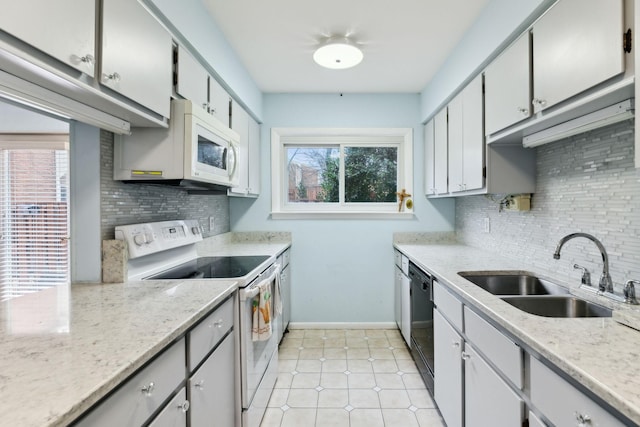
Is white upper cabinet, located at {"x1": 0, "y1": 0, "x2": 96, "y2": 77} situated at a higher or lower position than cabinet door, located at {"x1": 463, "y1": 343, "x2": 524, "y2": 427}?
higher

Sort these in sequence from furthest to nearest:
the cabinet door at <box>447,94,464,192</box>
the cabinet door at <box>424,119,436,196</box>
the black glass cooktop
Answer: the cabinet door at <box>424,119,436,196</box>
the cabinet door at <box>447,94,464,192</box>
the black glass cooktop

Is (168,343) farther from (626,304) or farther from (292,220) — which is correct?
(292,220)

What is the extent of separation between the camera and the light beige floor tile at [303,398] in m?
2.03

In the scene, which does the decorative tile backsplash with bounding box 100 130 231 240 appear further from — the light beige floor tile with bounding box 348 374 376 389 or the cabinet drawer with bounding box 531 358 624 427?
the cabinet drawer with bounding box 531 358 624 427

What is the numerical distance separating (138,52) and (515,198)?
7.29ft

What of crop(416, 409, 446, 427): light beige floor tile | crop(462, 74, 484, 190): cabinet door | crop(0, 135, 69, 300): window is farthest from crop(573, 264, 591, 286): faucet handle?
crop(0, 135, 69, 300): window

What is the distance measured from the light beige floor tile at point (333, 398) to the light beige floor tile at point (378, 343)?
76 centimetres

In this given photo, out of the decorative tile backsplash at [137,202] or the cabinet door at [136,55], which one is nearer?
the cabinet door at [136,55]

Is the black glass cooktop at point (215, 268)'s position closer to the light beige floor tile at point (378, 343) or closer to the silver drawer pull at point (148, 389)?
the silver drawer pull at point (148, 389)

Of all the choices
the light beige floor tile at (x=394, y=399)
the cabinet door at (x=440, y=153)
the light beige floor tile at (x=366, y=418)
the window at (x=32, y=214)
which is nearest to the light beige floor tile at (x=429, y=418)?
the light beige floor tile at (x=394, y=399)

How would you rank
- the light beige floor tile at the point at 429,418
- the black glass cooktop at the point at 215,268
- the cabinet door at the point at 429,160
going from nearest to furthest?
the black glass cooktop at the point at 215,268 → the light beige floor tile at the point at 429,418 → the cabinet door at the point at 429,160

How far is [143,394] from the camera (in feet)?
2.70

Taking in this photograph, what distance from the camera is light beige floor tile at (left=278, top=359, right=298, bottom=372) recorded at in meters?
2.47

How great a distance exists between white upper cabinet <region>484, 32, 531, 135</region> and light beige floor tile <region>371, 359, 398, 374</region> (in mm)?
1849
